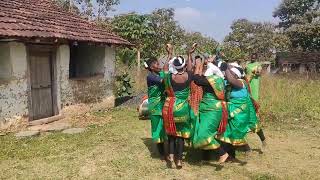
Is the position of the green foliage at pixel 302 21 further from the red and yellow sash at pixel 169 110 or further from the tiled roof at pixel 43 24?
the red and yellow sash at pixel 169 110

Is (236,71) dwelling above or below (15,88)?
above

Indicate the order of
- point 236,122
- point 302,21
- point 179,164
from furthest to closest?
point 302,21 < point 236,122 < point 179,164

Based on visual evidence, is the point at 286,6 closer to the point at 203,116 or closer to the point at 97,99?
the point at 97,99

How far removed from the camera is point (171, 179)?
6.12 meters

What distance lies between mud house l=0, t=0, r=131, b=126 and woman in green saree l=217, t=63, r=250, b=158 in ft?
16.0

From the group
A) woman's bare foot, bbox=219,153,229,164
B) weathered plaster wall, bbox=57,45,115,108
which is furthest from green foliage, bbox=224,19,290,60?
woman's bare foot, bbox=219,153,229,164

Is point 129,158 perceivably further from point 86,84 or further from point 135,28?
point 135,28

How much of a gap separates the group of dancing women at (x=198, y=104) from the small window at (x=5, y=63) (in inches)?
166

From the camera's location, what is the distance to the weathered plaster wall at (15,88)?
9500mm

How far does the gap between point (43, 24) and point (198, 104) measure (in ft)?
19.0

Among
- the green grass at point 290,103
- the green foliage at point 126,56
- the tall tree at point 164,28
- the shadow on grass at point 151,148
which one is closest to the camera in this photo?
the shadow on grass at point 151,148

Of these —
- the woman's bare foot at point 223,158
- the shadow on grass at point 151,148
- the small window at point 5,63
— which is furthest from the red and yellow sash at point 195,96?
the small window at point 5,63

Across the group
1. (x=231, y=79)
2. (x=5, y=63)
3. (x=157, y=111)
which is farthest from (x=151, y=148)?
(x=5, y=63)

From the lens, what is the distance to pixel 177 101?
6305 mm
